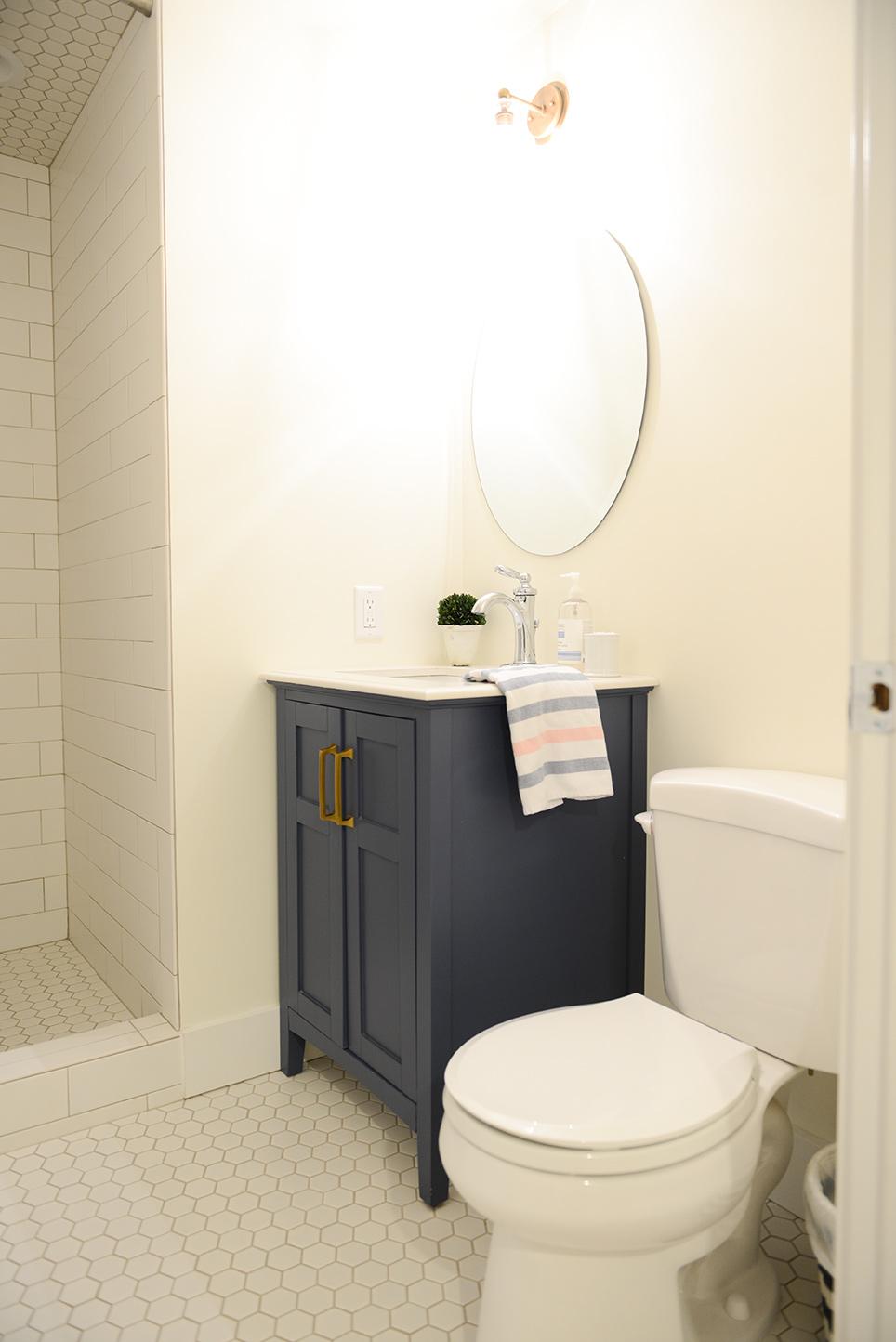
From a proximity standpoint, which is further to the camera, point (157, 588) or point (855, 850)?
point (157, 588)

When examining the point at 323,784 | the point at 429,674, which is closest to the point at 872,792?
the point at 323,784

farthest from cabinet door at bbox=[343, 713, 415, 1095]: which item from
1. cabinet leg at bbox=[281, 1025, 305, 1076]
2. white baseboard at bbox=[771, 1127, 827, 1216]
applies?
white baseboard at bbox=[771, 1127, 827, 1216]

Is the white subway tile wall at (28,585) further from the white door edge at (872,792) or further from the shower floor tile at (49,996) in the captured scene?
the white door edge at (872,792)

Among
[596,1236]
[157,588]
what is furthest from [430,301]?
[596,1236]

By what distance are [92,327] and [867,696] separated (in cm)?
210

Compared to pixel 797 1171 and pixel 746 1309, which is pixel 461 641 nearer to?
pixel 797 1171

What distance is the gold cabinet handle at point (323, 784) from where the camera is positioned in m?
1.72

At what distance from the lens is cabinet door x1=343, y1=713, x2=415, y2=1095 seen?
1.53 m

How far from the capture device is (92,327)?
2.23m

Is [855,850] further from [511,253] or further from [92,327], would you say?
[92,327]

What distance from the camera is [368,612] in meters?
2.13

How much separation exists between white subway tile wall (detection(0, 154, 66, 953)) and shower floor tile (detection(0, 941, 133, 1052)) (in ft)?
0.43

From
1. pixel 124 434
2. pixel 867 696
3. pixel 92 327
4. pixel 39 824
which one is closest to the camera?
pixel 867 696

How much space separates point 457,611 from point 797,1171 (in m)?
1.32
